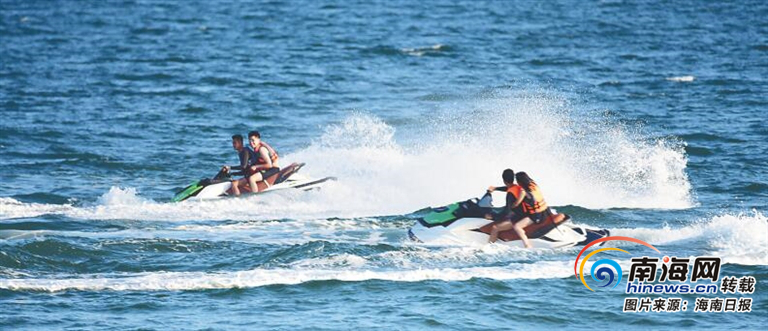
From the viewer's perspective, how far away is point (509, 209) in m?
19.6

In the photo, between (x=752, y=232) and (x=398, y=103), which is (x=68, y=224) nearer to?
(x=752, y=232)

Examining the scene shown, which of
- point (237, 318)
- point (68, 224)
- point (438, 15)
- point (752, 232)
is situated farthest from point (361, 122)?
point (438, 15)

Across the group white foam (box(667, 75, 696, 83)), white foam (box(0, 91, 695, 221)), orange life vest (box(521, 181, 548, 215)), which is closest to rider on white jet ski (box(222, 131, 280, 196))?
white foam (box(0, 91, 695, 221))

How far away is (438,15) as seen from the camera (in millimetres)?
64062

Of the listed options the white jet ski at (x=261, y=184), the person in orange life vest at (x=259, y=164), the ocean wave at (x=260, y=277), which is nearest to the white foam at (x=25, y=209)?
the white jet ski at (x=261, y=184)

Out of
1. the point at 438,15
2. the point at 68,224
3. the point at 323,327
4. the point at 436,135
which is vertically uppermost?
the point at 438,15

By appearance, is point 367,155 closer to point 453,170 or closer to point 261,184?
point 453,170

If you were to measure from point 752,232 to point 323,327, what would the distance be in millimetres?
8392

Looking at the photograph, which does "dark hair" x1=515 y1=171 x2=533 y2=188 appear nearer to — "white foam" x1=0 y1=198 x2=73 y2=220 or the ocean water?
the ocean water

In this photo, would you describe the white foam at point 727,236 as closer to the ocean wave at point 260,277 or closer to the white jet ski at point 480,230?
the white jet ski at point 480,230

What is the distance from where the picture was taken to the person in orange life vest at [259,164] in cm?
2517

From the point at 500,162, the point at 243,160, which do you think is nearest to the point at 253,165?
the point at 243,160

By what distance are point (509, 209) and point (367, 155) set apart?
1048 centimetres

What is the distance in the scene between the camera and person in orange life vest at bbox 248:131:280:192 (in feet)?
82.6
